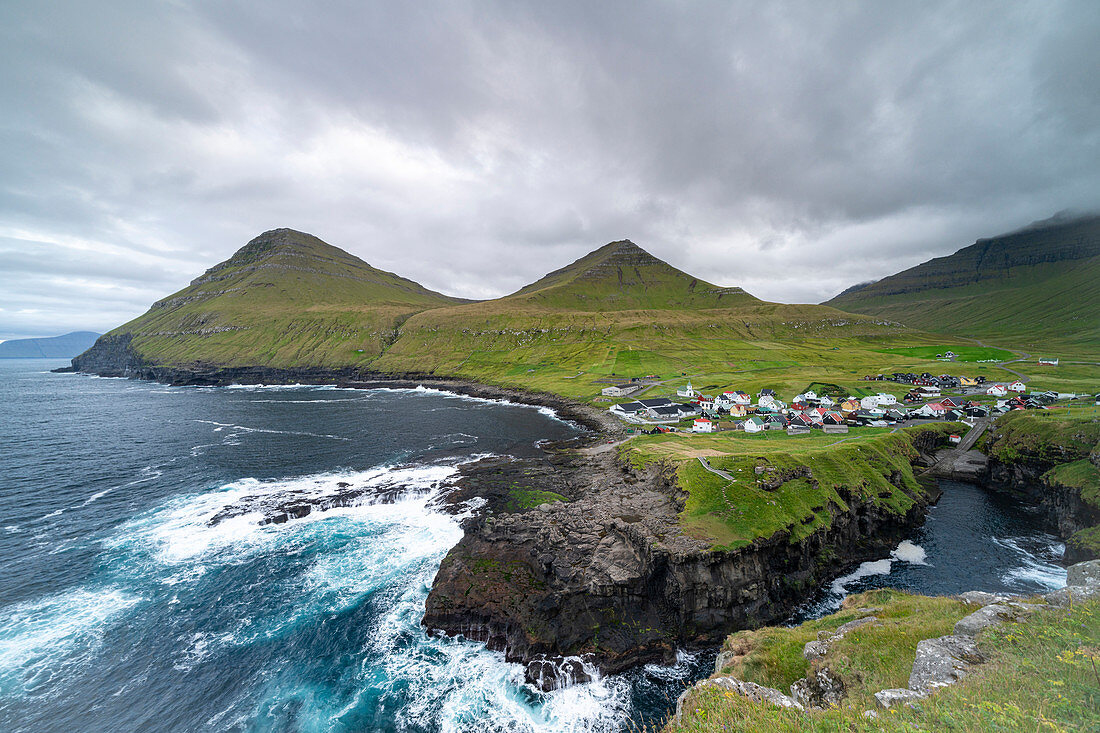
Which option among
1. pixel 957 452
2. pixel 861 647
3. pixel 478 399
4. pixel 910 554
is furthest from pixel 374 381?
pixel 957 452

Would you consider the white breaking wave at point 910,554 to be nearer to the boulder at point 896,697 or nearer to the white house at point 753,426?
the white house at point 753,426

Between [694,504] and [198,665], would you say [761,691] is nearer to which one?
[694,504]

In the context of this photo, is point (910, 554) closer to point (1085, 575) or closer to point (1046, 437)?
point (1085, 575)

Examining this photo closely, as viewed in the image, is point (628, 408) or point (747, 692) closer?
point (747, 692)

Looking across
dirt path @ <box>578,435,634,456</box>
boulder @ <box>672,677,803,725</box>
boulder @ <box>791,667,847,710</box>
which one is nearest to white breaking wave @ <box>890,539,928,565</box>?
boulder @ <box>791,667,847,710</box>

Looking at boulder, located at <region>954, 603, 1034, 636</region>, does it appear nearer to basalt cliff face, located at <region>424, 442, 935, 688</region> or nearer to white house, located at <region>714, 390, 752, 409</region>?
basalt cliff face, located at <region>424, 442, 935, 688</region>
